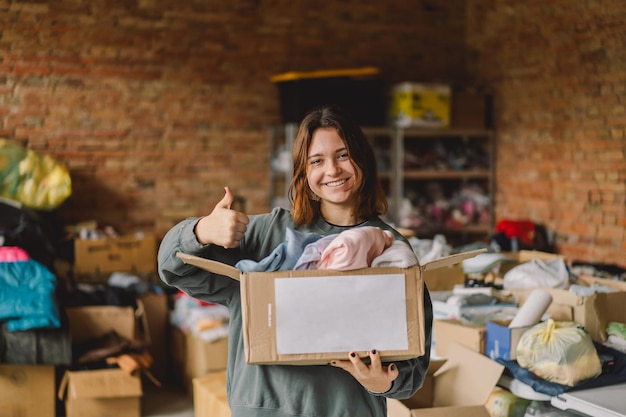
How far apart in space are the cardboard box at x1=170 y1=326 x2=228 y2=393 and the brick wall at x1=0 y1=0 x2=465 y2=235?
1033 millimetres

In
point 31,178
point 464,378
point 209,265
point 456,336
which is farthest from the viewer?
point 31,178

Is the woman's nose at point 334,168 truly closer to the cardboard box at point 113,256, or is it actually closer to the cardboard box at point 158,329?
the cardboard box at point 158,329

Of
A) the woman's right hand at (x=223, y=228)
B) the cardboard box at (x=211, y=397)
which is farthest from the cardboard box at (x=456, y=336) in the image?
the woman's right hand at (x=223, y=228)

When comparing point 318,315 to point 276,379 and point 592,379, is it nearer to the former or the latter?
point 276,379

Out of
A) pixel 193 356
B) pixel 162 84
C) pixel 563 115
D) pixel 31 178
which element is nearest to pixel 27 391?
pixel 193 356

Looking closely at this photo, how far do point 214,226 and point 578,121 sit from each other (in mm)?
4002

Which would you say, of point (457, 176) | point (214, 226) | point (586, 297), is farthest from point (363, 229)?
point (457, 176)

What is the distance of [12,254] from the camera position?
4340mm

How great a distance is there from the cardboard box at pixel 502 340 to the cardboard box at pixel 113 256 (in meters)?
2.99

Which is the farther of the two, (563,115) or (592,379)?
(563,115)

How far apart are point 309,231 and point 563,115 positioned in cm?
384

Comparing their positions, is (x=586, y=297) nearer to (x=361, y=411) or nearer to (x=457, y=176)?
(x=361, y=411)

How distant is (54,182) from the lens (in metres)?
4.93

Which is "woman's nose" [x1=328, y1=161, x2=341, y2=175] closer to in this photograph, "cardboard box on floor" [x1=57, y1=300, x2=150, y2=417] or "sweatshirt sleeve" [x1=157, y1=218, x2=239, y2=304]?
"sweatshirt sleeve" [x1=157, y1=218, x2=239, y2=304]
